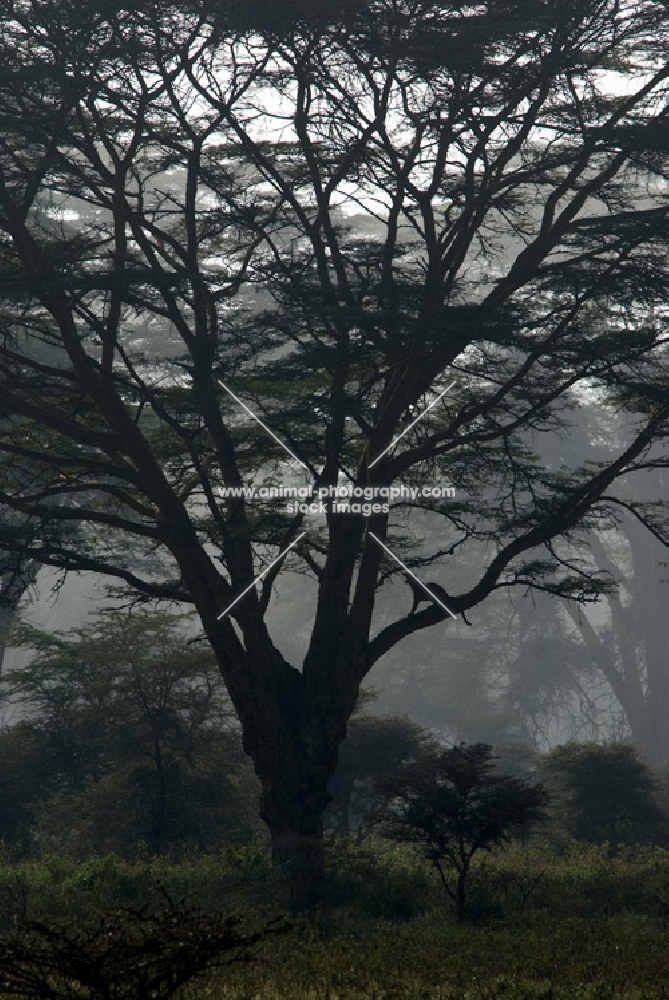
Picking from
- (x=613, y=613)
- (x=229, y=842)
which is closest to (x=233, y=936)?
(x=229, y=842)

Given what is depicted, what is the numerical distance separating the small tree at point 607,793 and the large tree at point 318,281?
31.5 ft

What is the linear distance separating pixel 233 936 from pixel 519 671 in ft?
140

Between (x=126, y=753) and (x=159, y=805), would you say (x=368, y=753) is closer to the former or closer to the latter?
(x=126, y=753)

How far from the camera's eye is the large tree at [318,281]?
41.6 ft

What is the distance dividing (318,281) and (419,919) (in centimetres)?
889

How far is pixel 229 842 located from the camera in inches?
722

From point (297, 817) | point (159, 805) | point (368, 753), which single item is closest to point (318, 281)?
point (297, 817)

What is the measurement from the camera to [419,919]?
39.4 ft

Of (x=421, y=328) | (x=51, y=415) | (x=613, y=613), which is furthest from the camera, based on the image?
(x=613, y=613)

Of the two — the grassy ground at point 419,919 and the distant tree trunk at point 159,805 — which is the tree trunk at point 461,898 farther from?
the distant tree trunk at point 159,805

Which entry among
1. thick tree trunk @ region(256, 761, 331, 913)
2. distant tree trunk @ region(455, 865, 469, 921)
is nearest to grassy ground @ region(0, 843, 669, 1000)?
distant tree trunk @ region(455, 865, 469, 921)

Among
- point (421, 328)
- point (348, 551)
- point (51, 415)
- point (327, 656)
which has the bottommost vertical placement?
point (327, 656)

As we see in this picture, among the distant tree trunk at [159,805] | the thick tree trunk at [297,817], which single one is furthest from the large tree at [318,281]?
the distant tree trunk at [159,805]

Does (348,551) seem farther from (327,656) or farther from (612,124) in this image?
(612,124)
